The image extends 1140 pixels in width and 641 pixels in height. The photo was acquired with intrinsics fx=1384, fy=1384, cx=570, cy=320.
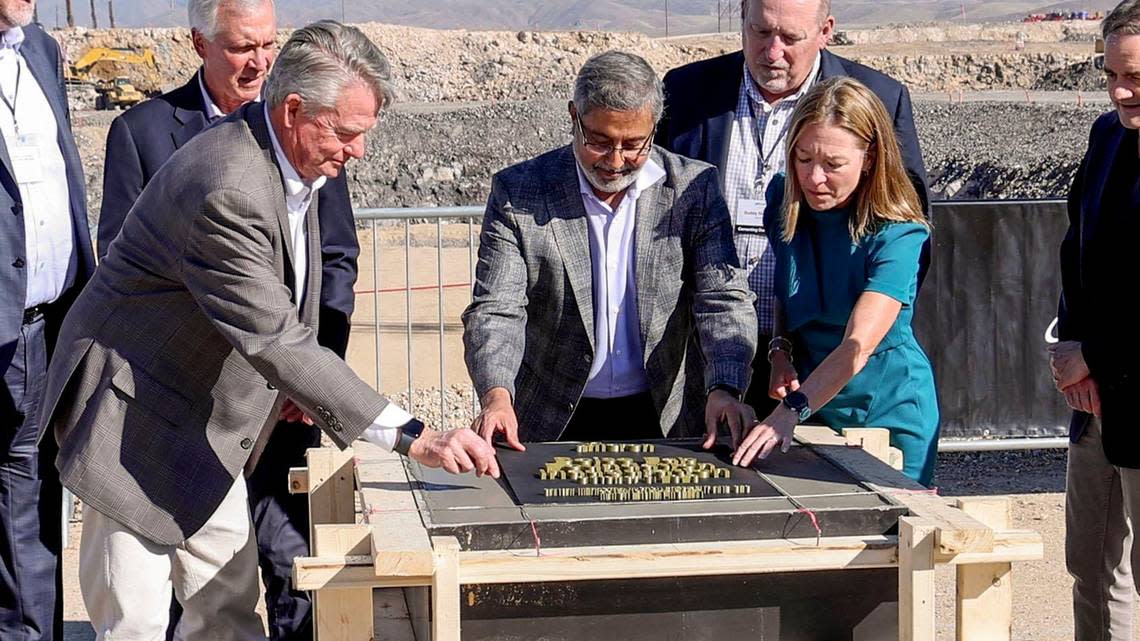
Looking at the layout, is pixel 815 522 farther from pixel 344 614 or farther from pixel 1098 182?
pixel 1098 182

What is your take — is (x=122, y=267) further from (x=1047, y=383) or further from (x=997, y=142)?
(x=997, y=142)

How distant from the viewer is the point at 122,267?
3295 mm

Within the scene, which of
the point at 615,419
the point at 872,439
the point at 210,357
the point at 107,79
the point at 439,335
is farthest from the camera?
the point at 107,79

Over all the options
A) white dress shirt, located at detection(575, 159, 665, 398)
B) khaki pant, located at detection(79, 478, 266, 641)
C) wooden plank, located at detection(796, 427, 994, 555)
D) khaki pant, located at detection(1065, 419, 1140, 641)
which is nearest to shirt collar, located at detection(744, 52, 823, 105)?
white dress shirt, located at detection(575, 159, 665, 398)

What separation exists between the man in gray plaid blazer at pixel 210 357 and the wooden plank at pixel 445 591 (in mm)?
480

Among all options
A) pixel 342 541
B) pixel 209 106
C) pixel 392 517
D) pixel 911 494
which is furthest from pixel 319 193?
pixel 911 494

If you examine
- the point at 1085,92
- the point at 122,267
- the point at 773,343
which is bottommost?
the point at 773,343

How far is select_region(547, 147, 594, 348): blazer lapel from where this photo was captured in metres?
3.68

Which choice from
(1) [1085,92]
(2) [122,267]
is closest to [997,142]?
(1) [1085,92]

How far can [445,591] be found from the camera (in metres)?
2.68

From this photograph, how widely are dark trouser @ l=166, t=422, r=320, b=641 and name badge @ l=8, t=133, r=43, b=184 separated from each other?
1082 mm

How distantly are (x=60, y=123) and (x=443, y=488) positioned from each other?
211 centimetres

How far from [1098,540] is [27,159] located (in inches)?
135

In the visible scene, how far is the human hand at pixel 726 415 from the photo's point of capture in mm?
3506
